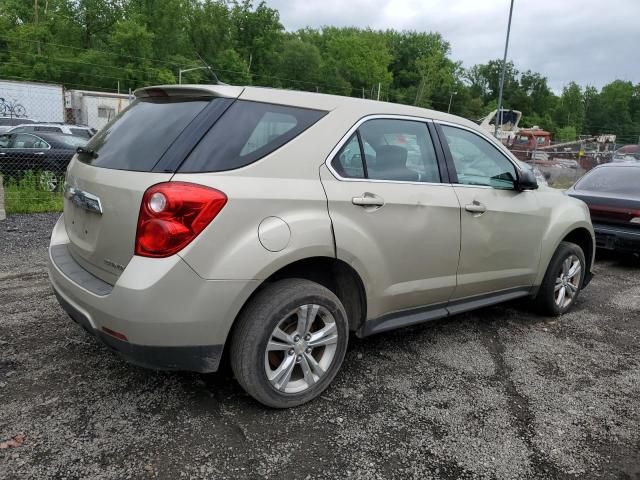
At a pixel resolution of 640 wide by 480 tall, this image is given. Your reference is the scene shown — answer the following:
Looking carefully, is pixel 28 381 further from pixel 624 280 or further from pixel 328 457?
pixel 624 280

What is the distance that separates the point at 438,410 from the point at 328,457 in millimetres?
791

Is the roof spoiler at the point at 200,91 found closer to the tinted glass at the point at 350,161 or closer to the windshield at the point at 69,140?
the tinted glass at the point at 350,161

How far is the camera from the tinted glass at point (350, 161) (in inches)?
116

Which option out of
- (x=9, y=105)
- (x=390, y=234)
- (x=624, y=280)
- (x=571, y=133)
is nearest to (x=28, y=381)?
(x=390, y=234)

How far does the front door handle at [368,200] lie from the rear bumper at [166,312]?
2.64 ft

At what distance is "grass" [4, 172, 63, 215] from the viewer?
27.3 ft

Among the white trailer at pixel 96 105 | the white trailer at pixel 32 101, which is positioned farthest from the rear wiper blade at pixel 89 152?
the white trailer at pixel 96 105

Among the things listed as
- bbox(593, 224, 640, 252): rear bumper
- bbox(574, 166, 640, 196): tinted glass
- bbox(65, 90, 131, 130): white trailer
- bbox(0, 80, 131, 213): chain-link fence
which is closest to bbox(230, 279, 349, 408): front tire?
bbox(0, 80, 131, 213): chain-link fence

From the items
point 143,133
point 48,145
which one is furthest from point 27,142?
point 143,133

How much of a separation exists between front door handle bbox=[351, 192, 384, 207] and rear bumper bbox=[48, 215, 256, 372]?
81cm

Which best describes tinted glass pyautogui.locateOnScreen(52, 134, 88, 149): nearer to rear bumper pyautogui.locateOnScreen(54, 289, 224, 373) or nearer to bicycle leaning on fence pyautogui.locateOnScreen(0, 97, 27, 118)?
rear bumper pyautogui.locateOnScreen(54, 289, 224, 373)

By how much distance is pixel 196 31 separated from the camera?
64.8 m

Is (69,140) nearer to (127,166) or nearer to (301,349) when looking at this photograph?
(127,166)

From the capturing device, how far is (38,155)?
1073 centimetres
